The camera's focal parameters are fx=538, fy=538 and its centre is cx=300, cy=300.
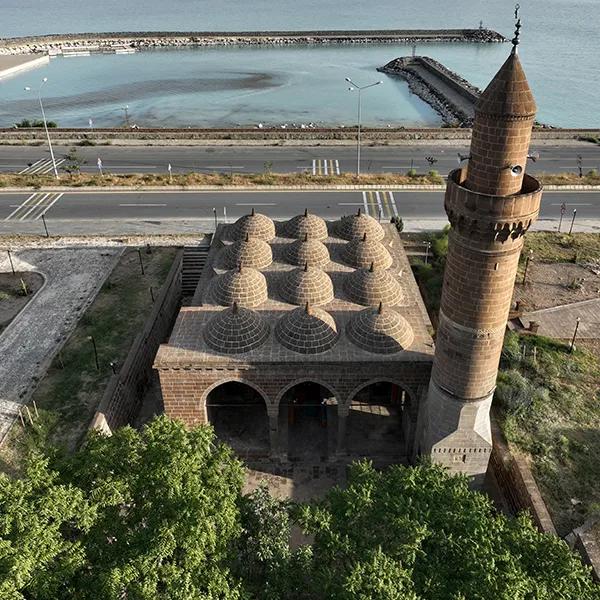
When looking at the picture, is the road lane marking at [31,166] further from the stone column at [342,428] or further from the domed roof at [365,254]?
the stone column at [342,428]

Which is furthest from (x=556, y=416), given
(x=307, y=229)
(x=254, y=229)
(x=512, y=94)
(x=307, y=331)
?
(x=254, y=229)

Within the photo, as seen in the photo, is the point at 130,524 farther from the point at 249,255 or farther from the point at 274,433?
the point at 249,255

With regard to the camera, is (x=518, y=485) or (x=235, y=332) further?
(x=235, y=332)

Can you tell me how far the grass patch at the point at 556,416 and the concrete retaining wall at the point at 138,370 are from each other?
2160 cm

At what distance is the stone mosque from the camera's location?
1981cm

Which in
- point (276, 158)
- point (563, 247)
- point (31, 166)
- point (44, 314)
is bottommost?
point (276, 158)

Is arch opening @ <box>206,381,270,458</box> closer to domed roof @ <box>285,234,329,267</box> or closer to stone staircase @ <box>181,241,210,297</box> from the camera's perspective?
domed roof @ <box>285,234,329,267</box>

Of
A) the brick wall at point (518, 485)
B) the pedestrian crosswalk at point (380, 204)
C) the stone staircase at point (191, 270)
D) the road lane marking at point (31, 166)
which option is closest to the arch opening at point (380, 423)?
the brick wall at point (518, 485)

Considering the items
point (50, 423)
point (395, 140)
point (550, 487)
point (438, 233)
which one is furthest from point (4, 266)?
point (395, 140)

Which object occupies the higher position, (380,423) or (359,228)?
(359,228)

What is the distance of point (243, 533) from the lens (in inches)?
756

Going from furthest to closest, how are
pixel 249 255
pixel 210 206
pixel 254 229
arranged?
1. pixel 210 206
2. pixel 254 229
3. pixel 249 255

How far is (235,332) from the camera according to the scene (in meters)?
27.7

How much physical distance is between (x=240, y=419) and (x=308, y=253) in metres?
11.2
